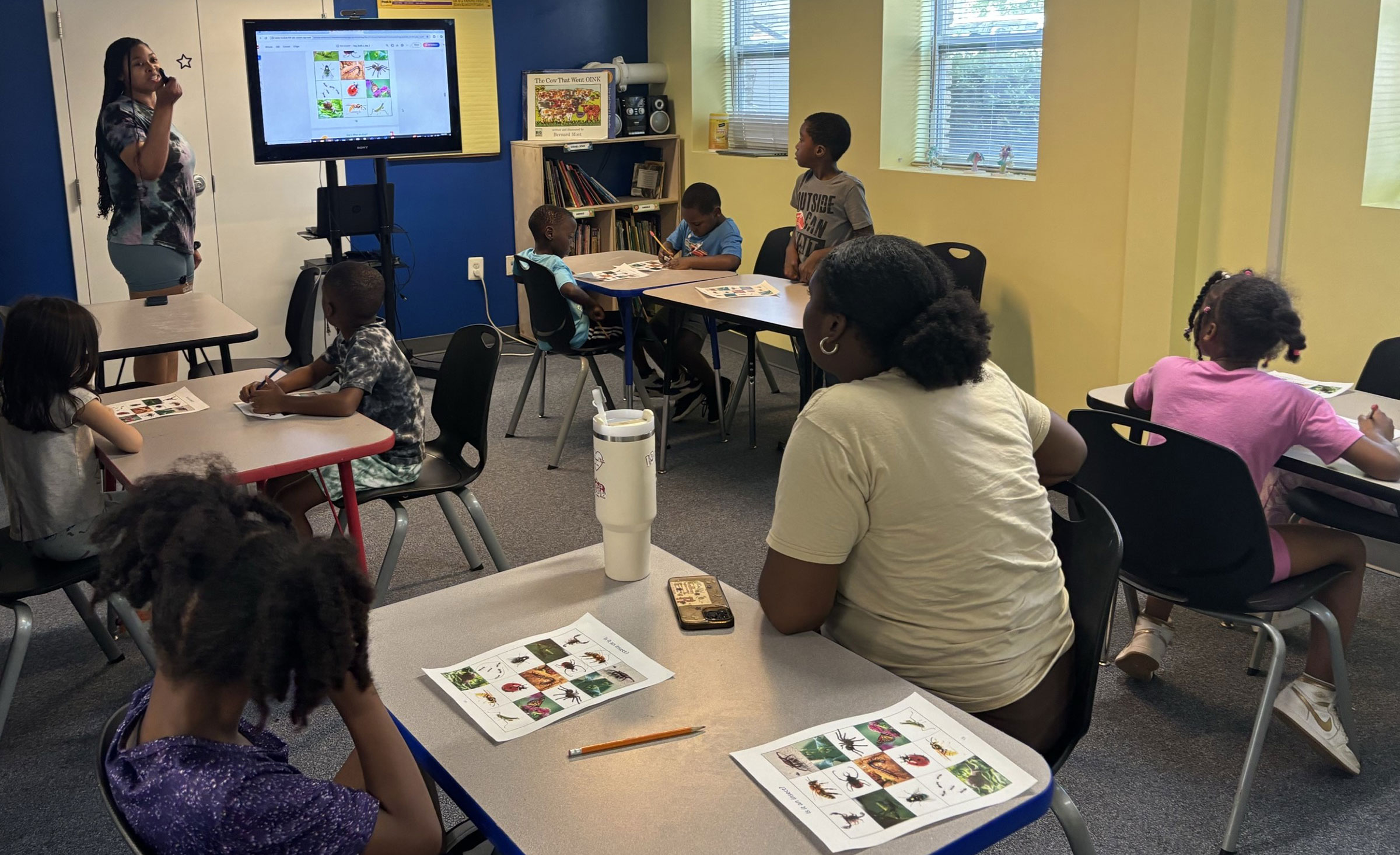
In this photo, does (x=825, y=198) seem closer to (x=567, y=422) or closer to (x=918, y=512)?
(x=567, y=422)

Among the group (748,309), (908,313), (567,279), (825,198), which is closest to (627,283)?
(567,279)

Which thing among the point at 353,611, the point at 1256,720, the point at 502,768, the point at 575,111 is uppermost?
the point at 575,111

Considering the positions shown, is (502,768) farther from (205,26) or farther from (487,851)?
(205,26)

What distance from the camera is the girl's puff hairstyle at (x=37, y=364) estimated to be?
2.40 m

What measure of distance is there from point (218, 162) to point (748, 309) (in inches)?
123

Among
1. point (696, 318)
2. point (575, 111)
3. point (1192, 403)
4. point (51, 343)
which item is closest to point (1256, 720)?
point (1192, 403)

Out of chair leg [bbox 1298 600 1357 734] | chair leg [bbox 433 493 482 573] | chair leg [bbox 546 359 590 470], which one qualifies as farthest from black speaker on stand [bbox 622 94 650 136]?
chair leg [bbox 1298 600 1357 734]

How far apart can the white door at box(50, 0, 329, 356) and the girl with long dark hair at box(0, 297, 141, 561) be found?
3271mm

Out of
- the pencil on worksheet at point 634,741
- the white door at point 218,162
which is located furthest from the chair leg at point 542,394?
the pencil on worksheet at point 634,741

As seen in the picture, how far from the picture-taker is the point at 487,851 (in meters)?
1.54

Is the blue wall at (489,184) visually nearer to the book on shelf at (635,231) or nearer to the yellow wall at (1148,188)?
the book on shelf at (635,231)

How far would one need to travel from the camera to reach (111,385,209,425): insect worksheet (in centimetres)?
273

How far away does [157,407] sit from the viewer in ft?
9.23

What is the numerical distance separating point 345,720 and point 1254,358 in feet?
6.81
